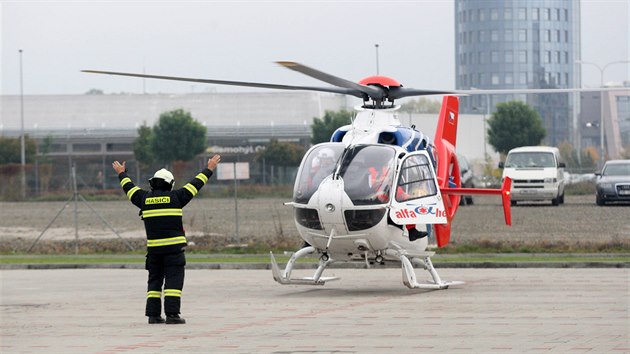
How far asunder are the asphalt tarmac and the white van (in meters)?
24.1

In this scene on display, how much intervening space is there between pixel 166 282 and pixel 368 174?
4.36m

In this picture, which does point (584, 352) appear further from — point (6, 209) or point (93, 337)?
point (6, 209)

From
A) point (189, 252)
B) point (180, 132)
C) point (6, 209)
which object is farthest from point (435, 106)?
point (189, 252)

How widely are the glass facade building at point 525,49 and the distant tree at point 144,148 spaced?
3434 inches

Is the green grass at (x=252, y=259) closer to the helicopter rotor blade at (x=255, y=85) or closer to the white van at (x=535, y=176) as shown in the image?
the helicopter rotor blade at (x=255, y=85)

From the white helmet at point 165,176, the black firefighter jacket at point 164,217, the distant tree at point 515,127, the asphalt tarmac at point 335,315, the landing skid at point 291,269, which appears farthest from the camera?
the distant tree at point 515,127

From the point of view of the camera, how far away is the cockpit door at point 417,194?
19453 mm

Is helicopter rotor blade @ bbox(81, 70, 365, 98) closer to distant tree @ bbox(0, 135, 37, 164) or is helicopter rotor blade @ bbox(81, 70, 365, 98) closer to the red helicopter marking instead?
the red helicopter marking

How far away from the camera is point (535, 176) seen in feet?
160

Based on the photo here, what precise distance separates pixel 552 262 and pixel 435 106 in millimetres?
164317

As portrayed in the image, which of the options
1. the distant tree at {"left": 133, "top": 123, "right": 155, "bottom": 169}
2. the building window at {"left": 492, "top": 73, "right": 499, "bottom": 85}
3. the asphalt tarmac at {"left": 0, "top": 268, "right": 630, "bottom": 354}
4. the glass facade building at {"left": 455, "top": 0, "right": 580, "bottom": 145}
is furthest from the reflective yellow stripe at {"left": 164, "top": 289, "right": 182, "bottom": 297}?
the building window at {"left": 492, "top": 73, "right": 499, "bottom": 85}

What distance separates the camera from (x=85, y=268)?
2773 cm

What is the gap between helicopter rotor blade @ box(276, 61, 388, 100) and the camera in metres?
15.4

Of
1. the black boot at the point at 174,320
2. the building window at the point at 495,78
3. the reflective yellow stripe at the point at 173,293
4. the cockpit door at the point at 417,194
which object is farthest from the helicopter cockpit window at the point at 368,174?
the building window at the point at 495,78
